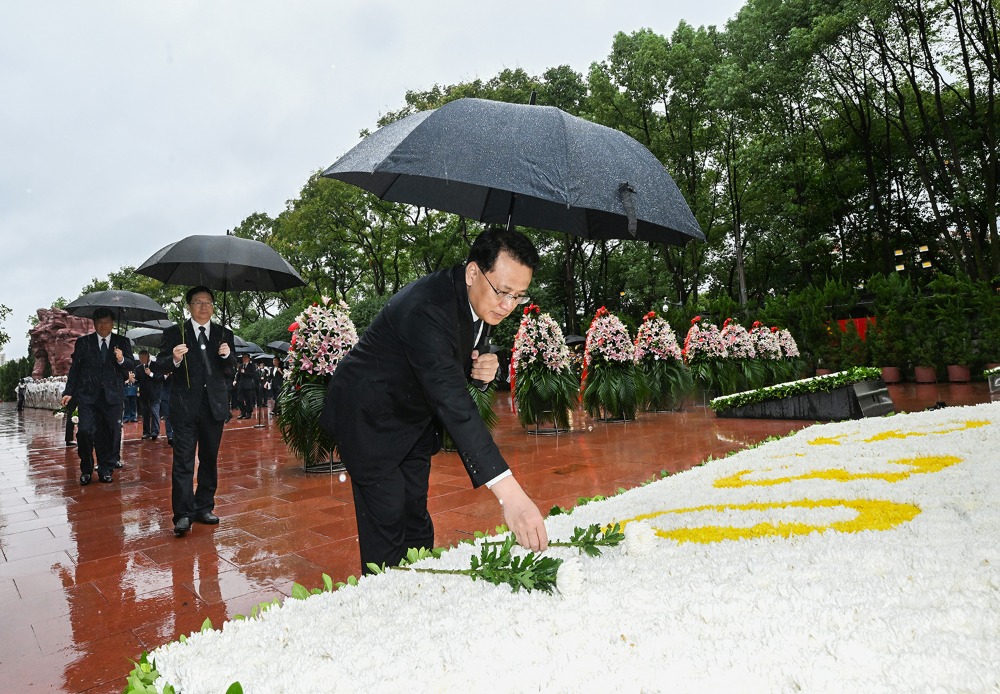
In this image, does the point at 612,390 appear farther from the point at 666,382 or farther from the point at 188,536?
the point at 188,536

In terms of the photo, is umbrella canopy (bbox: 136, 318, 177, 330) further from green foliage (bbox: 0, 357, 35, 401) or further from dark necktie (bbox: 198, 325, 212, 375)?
green foliage (bbox: 0, 357, 35, 401)

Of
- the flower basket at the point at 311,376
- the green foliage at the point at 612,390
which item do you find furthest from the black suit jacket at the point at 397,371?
the green foliage at the point at 612,390

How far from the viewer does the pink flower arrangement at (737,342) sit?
1269 cm

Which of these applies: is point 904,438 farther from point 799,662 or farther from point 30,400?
point 30,400

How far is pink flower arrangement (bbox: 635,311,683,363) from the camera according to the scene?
36.8 ft

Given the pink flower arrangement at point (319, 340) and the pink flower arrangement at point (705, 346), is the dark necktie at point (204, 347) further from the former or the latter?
the pink flower arrangement at point (705, 346)

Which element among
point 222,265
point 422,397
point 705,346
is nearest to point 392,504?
point 422,397

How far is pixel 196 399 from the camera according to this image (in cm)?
482

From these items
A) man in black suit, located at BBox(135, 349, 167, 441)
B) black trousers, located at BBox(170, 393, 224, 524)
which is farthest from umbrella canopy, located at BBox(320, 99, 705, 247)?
man in black suit, located at BBox(135, 349, 167, 441)

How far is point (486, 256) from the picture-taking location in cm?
218

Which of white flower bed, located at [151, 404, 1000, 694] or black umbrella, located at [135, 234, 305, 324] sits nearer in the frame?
white flower bed, located at [151, 404, 1000, 694]

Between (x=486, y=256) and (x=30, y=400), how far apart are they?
38786mm

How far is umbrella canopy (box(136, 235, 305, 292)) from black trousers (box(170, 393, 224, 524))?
114 centimetres

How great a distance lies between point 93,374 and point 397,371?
21.8 feet
